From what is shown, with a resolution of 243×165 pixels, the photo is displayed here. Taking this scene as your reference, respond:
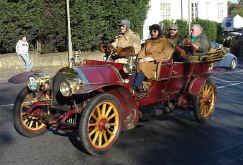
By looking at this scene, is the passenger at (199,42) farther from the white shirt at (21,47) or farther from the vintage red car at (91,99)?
the white shirt at (21,47)

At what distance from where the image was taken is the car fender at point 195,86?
640 cm

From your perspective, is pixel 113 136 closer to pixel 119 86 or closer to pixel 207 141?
pixel 119 86

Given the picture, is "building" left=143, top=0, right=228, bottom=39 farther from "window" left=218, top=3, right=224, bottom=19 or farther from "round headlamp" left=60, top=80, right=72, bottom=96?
"round headlamp" left=60, top=80, right=72, bottom=96

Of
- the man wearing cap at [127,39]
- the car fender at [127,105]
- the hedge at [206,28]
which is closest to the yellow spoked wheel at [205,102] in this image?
the man wearing cap at [127,39]

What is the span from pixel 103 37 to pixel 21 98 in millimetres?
16681

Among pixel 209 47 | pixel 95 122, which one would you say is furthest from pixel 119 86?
pixel 209 47

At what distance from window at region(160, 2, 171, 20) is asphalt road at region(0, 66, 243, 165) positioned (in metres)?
28.0

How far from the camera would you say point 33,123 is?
5.85m

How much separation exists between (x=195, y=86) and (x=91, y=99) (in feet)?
8.43

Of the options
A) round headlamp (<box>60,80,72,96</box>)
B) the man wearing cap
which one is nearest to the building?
the man wearing cap

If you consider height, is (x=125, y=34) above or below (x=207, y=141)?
above

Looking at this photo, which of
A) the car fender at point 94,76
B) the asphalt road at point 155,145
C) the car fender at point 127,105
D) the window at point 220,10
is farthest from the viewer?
the window at point 220,10

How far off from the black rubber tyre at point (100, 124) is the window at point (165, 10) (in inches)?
1194

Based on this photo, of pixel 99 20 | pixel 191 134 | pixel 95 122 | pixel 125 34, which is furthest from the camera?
pixel 99 20
